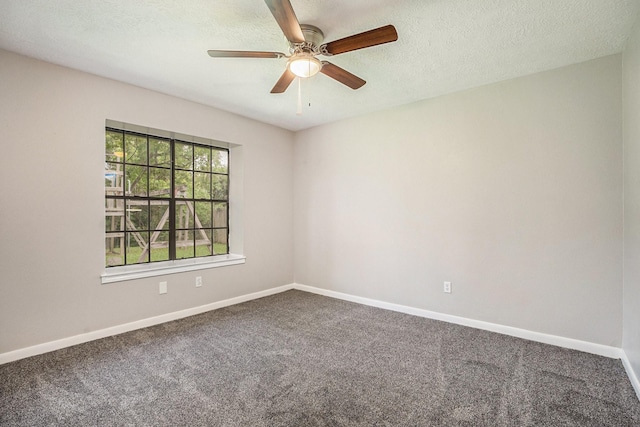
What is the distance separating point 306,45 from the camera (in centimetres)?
208

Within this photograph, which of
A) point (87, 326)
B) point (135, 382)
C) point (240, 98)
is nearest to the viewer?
point (135, 382)

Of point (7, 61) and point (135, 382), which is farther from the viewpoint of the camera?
point (7, 61)

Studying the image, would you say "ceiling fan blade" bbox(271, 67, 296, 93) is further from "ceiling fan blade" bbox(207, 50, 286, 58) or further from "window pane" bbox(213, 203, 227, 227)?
"window pane" bbox(213, 203, 227, 227)

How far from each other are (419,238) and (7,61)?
13.3 ft

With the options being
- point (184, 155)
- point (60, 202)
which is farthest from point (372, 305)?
point (60, 202)

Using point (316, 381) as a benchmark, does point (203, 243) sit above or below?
above

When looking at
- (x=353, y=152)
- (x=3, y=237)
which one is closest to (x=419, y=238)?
(x=353, y=152)

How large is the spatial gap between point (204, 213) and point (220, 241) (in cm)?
45

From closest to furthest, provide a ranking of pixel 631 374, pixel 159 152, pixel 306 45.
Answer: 1. pixel 306 45
2. pixel 631 374
3. pixel 159 152

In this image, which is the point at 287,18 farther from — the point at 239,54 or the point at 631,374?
the point at 631,374

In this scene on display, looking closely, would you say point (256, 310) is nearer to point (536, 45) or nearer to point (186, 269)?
point (186, 269)

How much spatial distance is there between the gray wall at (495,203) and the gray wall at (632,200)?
128mm

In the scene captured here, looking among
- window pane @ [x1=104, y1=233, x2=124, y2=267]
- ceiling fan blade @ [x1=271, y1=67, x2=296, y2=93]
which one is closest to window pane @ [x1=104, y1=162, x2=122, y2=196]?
window pane @ [x1=104, y1=233, x2=124, y2=267]

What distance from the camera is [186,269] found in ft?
11.8
